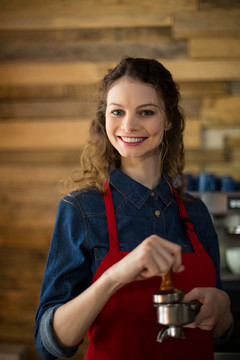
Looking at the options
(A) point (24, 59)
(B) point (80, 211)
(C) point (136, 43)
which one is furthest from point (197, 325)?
(A) point (24, 59)

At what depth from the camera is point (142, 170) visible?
3.77ft

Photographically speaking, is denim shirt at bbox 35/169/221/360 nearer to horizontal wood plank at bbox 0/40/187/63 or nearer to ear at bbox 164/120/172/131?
ear at bbox 164/120/172/131

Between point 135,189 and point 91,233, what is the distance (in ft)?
0.62

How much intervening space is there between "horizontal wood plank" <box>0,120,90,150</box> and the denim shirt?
1.53 m

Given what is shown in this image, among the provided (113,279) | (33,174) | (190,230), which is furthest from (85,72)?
(113,279)

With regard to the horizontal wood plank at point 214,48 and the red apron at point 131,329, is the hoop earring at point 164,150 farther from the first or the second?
the horizontal wood plank at point 214,48

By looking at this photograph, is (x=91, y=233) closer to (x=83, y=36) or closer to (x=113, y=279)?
(x=113, y=279)

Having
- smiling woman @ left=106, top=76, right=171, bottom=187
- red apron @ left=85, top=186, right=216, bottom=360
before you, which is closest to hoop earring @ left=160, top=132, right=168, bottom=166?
smiling woman @ left=106, top=76, right=171, bottom=187

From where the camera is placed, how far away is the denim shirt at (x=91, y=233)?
0.97 metres

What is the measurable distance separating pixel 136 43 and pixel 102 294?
209 cm

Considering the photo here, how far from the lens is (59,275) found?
0.97m

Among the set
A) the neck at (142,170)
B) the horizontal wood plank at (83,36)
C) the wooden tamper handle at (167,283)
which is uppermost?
the horizontal wood plank at (83,36)

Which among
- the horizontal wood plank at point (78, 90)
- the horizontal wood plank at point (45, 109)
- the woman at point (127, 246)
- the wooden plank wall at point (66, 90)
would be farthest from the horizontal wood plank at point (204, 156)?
the woman at point (127, 246)

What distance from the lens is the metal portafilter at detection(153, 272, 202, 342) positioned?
813mm
